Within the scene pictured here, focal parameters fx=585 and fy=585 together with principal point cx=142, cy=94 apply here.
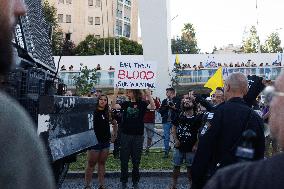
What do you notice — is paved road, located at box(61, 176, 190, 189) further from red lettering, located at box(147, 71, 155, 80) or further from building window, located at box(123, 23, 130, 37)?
building window, located at box(123, 23, 130, 37)

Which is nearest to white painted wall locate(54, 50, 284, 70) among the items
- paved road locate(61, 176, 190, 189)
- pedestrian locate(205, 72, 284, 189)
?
paved road locate(61, 176, 190, 189)

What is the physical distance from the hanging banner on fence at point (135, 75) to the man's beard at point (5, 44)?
32.7ft

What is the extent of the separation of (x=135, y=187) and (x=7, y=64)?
350 inches

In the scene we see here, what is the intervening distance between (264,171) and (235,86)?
412 cm

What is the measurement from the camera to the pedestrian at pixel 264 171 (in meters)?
1.88

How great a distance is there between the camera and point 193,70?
3294 centimetres

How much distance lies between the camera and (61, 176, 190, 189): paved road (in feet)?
35.2

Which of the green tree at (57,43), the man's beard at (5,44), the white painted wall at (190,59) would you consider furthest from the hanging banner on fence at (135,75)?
the white painted wall at (190,59)

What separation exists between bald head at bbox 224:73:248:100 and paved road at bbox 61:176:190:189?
16.4 ft

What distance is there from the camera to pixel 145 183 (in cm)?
1116

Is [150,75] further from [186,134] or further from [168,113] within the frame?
[186,134]

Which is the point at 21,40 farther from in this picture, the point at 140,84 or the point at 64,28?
the point at 64,28

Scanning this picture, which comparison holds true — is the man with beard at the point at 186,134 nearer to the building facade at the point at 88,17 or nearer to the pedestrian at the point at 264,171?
the pedestrian at the point at 264,171

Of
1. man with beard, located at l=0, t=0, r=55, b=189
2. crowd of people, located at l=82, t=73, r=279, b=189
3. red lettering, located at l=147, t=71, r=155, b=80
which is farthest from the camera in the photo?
red lettering, located at l=147, t=71, r=155, b=80
